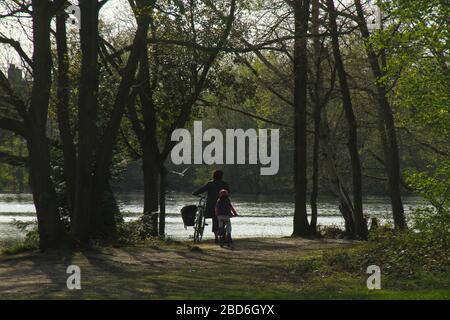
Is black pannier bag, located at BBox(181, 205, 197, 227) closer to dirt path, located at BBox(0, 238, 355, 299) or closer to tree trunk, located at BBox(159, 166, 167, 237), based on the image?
dirt path, located at BBox(0, 238, 355, 299)

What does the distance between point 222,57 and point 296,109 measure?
3013 mm

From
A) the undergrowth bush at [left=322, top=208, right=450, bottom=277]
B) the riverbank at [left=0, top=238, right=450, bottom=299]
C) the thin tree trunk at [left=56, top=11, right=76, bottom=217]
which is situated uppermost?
the thin tree trunk at [left=56, top=11, right=76, bottom=217]

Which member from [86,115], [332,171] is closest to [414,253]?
[86,115]

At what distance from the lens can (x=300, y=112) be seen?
26188 mm

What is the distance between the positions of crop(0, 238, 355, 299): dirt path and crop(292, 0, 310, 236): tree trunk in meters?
5.26

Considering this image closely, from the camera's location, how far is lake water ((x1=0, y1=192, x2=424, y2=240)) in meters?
35.3

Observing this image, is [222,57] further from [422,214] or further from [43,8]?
[422,214]

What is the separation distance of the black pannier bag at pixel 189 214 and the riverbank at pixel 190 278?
2963mm

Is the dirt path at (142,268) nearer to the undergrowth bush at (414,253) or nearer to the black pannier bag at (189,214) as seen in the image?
the undergrowth bush at (414,253)

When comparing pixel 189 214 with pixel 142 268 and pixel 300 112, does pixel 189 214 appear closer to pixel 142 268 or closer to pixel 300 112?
pixel 300 112

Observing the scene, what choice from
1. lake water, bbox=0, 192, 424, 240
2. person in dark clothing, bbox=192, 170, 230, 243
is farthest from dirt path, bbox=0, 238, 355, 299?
lake water, bbox=0, 192, 424, 240

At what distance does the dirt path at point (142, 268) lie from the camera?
1154cm

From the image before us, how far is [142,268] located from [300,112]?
12635 millimetres

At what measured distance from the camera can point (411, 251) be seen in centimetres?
1419
